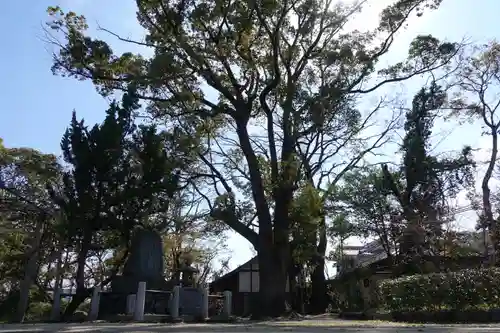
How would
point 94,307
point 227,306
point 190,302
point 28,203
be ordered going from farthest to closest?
point 28,203
point 227,306
point 190,302
point 94,307

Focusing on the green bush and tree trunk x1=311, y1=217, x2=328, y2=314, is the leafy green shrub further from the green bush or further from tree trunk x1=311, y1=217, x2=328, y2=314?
the green bush

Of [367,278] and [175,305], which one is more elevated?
[367,278]

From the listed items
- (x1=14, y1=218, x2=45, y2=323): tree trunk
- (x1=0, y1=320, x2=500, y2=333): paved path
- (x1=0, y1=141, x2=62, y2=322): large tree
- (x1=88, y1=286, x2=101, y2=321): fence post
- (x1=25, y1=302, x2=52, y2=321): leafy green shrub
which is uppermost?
(x1=0, y1=141, x2=62, y2=322): large tree

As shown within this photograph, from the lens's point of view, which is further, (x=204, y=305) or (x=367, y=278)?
(x=367, y=278)

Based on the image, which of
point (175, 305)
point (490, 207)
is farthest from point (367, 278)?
point (175, 305)

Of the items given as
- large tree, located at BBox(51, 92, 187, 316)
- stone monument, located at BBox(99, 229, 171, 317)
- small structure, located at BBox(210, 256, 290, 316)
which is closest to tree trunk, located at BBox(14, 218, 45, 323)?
large tree, located at BBox(51, 92, 187, 316)

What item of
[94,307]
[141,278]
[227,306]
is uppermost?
[141,278]

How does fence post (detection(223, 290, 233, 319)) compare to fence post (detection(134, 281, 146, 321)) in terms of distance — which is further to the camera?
fence post (detection(223, 290, 233, 319))

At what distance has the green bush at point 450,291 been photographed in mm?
12556

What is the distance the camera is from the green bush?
1256cm

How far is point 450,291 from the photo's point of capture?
13.0 metres

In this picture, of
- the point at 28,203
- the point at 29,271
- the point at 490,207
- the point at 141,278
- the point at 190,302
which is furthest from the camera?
the point at 490,207

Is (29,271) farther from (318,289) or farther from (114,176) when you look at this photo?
(318,289)

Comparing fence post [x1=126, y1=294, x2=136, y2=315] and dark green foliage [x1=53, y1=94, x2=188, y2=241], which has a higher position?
dark green foliage [x1=53, y1=94, x2=188, y2=241]
